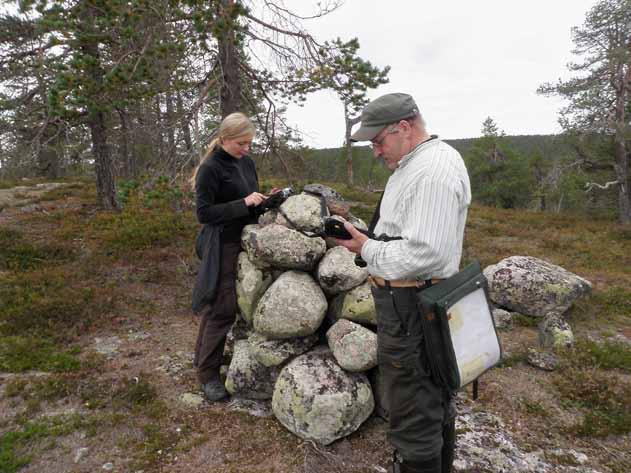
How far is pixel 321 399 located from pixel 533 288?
15.7 ft

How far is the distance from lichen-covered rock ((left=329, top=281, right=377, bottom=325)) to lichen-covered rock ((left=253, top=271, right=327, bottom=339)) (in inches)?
7.4

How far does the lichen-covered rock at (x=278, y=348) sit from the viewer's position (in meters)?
3.94

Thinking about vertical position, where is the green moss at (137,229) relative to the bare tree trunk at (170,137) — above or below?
below

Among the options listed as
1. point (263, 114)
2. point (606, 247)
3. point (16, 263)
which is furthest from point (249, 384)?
point (606, 247)

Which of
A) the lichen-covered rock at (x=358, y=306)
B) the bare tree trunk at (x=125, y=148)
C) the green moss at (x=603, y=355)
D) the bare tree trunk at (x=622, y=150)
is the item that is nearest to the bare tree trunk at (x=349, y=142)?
the lichen-covered rock at (x=358, y=306)

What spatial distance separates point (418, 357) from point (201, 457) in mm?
2293

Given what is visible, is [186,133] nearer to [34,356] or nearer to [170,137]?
[170,137]

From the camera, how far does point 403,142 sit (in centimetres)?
221

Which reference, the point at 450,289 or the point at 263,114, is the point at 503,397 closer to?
the point at 450,289

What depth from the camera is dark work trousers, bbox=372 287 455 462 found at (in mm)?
2227

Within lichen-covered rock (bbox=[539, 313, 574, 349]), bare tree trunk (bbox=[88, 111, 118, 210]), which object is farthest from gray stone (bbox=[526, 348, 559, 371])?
bare tree trunk (bbox=[88, 111, 118, 210])

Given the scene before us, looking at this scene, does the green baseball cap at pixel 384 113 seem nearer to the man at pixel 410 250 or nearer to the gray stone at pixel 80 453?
the man at pixel 410 250

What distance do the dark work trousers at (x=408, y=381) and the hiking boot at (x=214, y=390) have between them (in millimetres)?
2280

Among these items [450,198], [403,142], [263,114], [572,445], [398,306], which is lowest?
[572,445]
